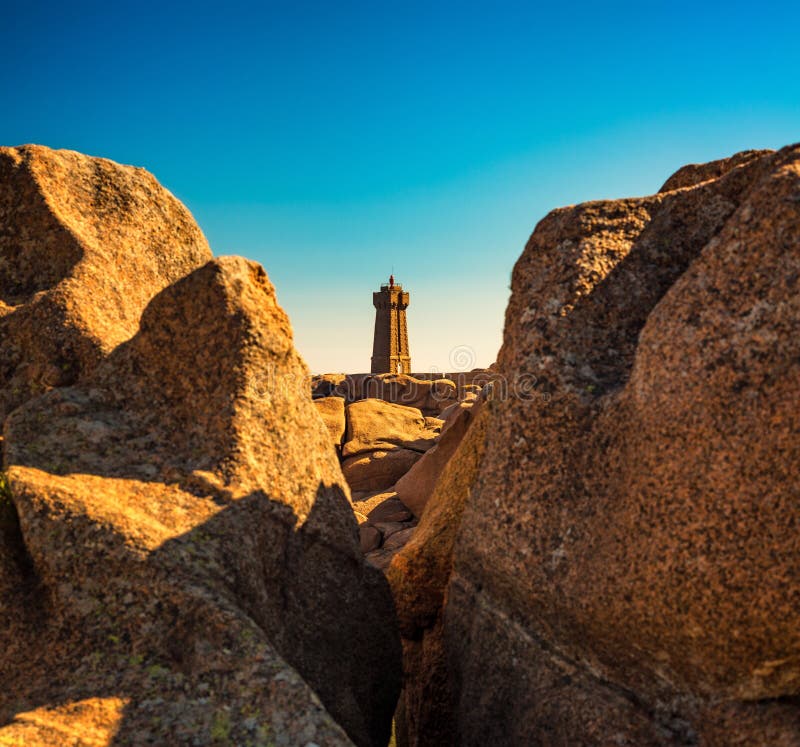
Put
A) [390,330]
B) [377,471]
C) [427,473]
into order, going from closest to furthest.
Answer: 1. [427,473]
2. [377,471]
3. [390,330]

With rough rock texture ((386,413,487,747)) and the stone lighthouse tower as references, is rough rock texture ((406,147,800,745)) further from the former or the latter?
the stone lighthouse tower

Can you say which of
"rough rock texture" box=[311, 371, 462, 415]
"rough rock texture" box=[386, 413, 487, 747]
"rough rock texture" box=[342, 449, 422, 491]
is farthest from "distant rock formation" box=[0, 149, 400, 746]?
"rough rock texture" box=[311, 371, 462, 415]

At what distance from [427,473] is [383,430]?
5206mm

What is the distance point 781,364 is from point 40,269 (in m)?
4.65

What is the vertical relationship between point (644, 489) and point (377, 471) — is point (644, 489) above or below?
above

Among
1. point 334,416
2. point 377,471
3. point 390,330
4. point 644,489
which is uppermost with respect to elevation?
point 390,330

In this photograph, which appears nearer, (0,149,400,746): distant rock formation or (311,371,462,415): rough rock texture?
(0,149,400,746): distant rock formation

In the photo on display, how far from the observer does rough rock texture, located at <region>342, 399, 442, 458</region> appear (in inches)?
611

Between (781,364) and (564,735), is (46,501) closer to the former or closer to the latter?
(564,735)

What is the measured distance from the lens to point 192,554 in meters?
3.17

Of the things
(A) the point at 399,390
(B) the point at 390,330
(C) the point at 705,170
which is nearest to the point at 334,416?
(A) the point at 399,390

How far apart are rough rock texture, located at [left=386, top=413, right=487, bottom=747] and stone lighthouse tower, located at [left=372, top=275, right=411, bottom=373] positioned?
36541mm

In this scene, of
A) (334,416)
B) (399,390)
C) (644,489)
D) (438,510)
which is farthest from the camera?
(399,390)

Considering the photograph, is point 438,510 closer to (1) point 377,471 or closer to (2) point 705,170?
(2) point 705,170
